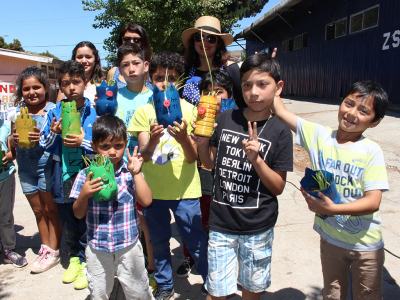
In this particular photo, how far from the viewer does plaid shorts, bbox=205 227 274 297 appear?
1801mm

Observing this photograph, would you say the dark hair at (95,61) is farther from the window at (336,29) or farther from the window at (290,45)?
the window at (290,45)

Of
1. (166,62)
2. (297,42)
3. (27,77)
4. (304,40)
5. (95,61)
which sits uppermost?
(297,42)

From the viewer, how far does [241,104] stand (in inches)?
113

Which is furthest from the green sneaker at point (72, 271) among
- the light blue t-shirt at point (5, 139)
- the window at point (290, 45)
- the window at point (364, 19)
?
the window at point (290, 45)

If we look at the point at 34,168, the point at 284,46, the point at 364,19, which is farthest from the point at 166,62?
the point at 284,46

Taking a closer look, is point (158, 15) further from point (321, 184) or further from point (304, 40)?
point (321, 184)

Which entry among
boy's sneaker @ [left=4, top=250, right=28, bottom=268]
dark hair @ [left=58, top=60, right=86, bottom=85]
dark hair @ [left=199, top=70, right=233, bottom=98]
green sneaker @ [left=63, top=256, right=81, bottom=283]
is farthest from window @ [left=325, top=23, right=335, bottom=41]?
boy's sneaker @ [left=4, top=250, right=28, bottom=268]

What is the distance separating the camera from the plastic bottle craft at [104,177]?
5.86 feet

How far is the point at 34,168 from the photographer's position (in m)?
2.77

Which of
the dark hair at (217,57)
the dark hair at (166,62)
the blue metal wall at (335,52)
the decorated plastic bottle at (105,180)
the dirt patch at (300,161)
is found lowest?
the dirt patch at (300,161)

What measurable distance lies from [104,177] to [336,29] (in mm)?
12151

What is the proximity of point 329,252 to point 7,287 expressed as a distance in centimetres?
265

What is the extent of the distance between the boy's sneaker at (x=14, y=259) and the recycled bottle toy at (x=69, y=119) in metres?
1.54

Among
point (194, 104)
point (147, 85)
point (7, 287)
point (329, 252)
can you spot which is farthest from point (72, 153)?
point (329, 252)
